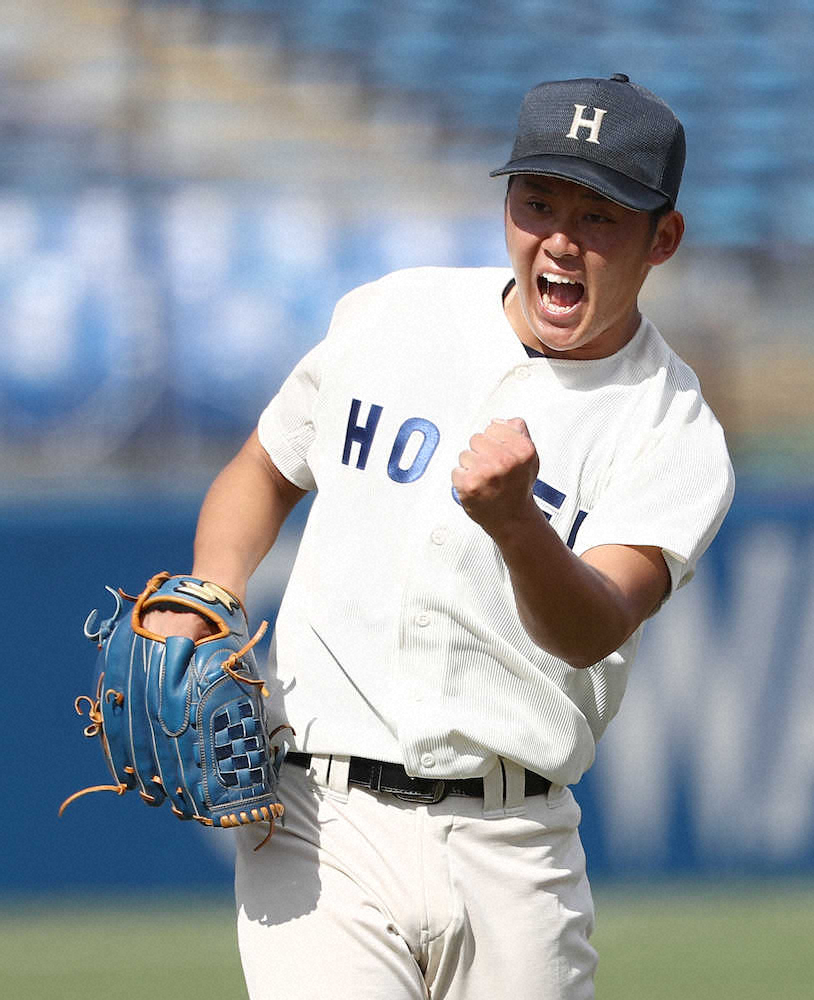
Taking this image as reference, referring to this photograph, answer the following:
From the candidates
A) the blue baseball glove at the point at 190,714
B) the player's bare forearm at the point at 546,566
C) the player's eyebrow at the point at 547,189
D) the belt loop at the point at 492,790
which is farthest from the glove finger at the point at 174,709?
the player's eyebrow at the point at 547,189

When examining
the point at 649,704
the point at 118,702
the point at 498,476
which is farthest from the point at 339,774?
the point at 649,704

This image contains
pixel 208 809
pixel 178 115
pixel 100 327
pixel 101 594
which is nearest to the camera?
pixel 208 809

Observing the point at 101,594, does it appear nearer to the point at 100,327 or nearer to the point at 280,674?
the point at 100,327

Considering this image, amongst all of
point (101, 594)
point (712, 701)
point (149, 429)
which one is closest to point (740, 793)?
point (712, 701)

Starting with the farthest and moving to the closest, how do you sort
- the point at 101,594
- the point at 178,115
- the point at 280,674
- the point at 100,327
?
the point at 178,115, the point at 100,327, the point at 101,594, the point at 280,674

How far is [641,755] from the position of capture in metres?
4.70

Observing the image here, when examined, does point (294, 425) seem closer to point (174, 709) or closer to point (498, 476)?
point (174, 709)

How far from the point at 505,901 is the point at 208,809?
43 centimetres

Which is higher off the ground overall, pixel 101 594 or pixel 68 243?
pixel 68 243

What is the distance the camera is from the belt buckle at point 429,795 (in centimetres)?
214

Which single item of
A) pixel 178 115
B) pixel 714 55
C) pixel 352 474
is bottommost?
pixel 352 474

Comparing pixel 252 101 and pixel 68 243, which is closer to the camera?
pixel 68 243

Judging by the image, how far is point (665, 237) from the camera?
2154 millimetres

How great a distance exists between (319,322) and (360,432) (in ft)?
14.1
